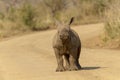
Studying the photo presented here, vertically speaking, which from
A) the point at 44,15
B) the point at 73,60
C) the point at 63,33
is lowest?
the point at 44,15

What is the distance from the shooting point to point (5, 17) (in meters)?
53.9

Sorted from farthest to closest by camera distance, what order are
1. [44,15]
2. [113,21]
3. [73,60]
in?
[44,15], [113,21], [73,60]

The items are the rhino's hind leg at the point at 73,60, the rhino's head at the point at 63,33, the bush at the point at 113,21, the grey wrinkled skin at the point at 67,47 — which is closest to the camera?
the rhino's head at the point at 63,33

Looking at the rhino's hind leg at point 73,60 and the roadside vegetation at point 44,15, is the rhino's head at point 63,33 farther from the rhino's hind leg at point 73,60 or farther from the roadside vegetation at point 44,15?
the roadside vegetation at point 44,15

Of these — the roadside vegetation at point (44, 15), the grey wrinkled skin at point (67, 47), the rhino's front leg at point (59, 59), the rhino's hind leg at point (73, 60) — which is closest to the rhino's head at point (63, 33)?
the grey wrinkled skin at point (67, 47)

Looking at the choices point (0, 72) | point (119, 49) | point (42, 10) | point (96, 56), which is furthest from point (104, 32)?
point (42, 10)

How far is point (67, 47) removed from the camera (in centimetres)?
1552

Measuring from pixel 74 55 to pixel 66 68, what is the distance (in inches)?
22.3

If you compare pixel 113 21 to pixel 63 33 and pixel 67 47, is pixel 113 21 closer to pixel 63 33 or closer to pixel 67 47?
pixel 67 47

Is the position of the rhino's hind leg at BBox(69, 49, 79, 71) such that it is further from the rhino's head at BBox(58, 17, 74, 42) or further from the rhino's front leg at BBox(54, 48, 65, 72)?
the rhino's head at BBox(58, 17, 74, 42)

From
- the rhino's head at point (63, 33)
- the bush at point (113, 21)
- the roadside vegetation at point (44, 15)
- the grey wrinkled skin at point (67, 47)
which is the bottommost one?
the roadside vegetation at point (44, 15)

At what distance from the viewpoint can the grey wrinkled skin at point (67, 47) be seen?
15.1 meters

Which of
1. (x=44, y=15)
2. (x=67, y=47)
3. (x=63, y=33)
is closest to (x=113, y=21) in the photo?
(x=67, y=47)

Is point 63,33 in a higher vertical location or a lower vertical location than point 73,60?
higher
